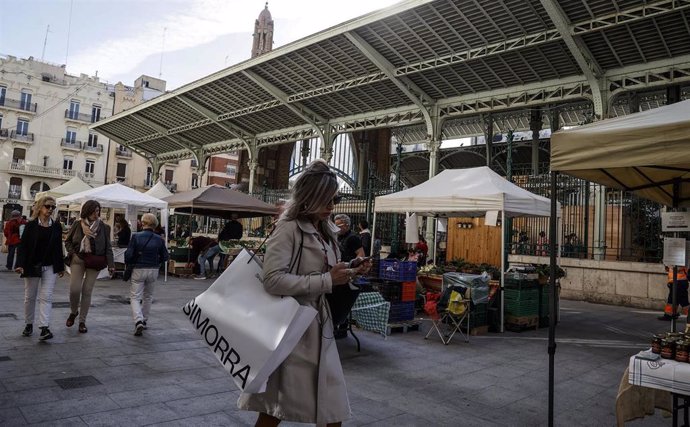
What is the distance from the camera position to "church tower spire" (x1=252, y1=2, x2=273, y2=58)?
42281 mm

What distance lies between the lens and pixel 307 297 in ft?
6.72

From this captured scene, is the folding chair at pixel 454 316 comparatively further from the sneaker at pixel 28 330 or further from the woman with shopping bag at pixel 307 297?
the sneaker at pixel 28 330

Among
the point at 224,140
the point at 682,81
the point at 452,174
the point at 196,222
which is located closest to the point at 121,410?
the point at 452,174

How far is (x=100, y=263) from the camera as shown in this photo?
6.13 meters

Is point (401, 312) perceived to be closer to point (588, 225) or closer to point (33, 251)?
point (33, 251)

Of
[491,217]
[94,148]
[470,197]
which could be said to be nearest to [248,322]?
[491,217]

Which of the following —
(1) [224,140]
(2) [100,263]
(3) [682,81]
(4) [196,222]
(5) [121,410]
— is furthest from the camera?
(4) [196,222]

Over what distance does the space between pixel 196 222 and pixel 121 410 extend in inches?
1167

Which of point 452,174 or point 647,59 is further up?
point 647,59

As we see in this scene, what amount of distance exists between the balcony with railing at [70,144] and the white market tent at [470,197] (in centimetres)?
4646

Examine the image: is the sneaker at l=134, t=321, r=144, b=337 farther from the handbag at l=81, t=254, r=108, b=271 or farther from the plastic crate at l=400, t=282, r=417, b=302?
the plastic crate at l=400, t=282, r=417, b=302

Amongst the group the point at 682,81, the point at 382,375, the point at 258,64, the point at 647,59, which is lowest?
the point at 382,375

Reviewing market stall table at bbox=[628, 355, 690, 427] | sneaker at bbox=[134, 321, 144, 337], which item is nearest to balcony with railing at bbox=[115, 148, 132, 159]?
sneaker at bbox=[134, 321, 144, 337]

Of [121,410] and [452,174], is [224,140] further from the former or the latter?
[121,410]
